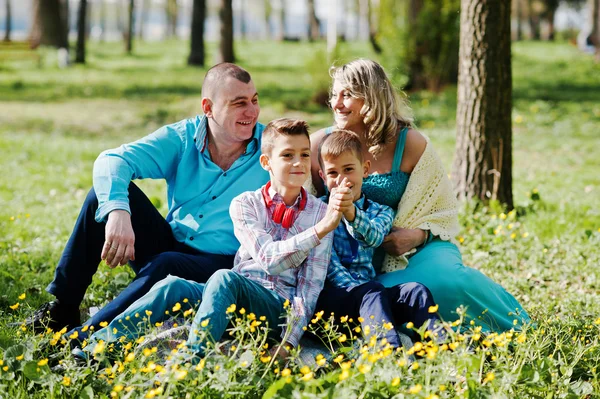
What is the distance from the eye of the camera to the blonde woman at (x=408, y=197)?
3828mm

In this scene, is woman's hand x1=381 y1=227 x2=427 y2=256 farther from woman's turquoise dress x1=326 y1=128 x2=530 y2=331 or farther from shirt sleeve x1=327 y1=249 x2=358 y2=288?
shirt sleeve x1=327 y1=249 x2=358 y2=288

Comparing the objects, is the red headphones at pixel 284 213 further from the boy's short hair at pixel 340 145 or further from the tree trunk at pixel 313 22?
the tree trunk at pixel 313 22

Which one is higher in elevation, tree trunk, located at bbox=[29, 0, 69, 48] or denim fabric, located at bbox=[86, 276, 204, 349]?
tree trunk, located at bbox=[29, 0, 69, 48]

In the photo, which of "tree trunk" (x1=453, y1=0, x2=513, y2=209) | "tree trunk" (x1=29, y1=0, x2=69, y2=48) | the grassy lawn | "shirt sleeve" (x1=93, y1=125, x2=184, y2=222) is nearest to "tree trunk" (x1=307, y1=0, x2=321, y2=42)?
"tree trunk" (x1=29, y1=0, x2=69, y2=48)

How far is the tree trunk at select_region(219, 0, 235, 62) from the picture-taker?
56.6 ft

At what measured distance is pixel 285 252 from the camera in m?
3.37

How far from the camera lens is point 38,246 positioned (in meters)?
5.65

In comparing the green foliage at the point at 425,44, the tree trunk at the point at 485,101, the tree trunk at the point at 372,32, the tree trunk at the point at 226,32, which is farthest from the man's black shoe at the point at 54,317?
the tree trunk at the point at 372,32

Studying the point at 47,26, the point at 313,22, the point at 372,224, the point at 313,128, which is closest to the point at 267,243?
the point at 372,224

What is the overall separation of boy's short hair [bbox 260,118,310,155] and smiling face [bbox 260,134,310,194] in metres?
0.02

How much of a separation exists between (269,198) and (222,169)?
56cm

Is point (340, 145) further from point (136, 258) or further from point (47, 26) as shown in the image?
point (47, 26)

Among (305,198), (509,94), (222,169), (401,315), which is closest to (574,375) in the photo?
(401,315)

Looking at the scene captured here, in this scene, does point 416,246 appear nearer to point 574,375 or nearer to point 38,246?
point 574,375
